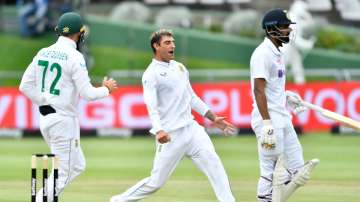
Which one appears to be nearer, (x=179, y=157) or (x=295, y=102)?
(x=179, y=157)

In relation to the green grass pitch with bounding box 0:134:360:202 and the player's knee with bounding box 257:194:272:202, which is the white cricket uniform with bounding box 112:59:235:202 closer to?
the player's knee with bounding box 257:194:272:202

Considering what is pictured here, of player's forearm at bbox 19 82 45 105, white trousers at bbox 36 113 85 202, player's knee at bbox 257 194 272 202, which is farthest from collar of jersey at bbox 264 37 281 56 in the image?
player's forearm at bbox 19 82 45 105

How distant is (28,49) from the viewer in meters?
Answer: 37.1

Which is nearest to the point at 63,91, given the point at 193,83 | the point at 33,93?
the point at 33,93

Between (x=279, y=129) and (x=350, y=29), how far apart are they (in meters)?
24.5

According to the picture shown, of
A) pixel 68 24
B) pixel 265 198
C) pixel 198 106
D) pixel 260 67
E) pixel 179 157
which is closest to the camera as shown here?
pixel 260 67

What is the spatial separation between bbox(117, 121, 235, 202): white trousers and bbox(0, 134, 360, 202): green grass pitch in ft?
7.59

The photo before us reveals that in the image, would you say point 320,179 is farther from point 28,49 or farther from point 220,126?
point 28,49

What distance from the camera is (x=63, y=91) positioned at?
1274cm

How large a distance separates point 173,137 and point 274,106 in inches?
47.7

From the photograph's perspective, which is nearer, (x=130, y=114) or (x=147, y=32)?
(x=130, y=114)

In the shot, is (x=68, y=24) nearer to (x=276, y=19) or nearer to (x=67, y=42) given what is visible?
(x=67, y=42)

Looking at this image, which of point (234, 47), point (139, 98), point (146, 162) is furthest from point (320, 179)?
point (234, 47)

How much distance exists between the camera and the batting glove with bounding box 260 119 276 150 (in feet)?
40.8
